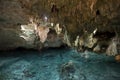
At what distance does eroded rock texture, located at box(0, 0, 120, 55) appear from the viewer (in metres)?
5.54

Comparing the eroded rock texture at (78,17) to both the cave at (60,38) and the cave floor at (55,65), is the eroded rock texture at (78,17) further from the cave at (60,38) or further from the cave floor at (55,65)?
the cave floor at (55,65)

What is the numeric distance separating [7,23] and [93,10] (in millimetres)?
3643

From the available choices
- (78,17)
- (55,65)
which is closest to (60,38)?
(55,65)

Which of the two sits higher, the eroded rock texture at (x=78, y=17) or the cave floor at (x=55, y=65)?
the eroded rock texture at (x=78, y=17)

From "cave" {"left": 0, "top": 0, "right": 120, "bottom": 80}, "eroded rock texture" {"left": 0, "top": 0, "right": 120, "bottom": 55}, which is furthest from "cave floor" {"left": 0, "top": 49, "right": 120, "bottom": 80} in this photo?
"eroded rock texture" {"left": 0, "top": 0, "right": 120, "bottom": 55}

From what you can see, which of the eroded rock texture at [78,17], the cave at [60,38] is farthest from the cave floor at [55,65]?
the eroded rock texture at [78,17]

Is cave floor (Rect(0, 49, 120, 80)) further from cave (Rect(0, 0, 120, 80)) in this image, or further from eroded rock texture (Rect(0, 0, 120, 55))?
eroded rock texture (Rect(0, 0, 120, 55))

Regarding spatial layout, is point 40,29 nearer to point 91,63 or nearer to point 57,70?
point 57,70

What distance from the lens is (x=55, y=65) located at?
9.20 meters

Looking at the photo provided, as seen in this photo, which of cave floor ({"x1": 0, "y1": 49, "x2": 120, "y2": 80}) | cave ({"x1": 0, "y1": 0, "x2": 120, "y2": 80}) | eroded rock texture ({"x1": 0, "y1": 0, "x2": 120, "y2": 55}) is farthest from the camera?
cave floor ({"x1": 0, "y1": 49, "x2": 120, "y2": 80})

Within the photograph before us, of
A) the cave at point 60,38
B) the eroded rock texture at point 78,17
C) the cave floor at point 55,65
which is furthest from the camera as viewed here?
the cave floor at point 55,65

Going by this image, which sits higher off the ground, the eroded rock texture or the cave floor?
the eroded rock texture

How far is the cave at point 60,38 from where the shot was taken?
5.75 m

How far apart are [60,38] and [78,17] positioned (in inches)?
134
